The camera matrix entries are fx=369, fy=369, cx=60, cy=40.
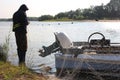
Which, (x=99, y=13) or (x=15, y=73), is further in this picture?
(x=99, y=13)

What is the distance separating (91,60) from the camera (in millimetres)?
12656

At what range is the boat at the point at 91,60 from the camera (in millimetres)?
12391

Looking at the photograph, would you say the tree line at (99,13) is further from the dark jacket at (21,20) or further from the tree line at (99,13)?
→ the dark jacket at (21,20)

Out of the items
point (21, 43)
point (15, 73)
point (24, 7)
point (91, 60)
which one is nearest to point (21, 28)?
point (21, 43)

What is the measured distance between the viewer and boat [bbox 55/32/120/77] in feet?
40.7

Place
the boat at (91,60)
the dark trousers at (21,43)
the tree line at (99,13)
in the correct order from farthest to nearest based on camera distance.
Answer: the tree line at (99,13) < the boat at (91,60) < the dark trousers at (21,43)

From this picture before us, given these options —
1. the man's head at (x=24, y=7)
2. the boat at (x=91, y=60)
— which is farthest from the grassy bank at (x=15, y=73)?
the boat at (x=91, y=60)

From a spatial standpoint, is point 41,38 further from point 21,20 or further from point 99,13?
point 99,13

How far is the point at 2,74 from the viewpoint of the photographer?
28.3ft

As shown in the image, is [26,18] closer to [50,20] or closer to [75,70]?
[75,70]

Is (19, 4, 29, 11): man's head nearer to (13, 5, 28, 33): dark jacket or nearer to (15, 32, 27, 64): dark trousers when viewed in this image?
(13, 5, 28, 33): dark jacket

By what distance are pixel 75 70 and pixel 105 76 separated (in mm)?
1192

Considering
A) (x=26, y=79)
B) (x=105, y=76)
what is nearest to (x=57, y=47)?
(x=105, y=76)

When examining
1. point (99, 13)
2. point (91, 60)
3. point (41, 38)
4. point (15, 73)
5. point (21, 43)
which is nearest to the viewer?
point (15, 73)
